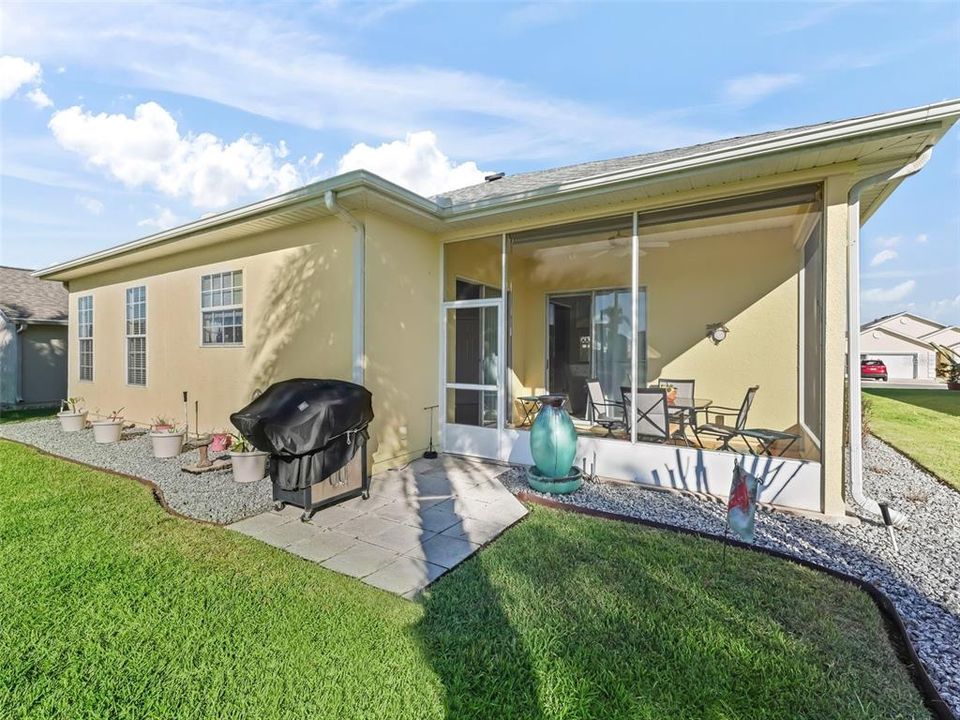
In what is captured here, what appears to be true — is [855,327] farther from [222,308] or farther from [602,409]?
[222,308]

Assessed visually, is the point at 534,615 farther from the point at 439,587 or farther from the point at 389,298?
the point at 389,298

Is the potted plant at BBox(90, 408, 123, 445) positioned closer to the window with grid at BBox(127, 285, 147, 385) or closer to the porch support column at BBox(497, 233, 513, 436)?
the window with grid at BBox(127, 285, 147, 385)

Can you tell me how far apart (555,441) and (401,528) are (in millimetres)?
1869

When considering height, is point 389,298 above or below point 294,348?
above

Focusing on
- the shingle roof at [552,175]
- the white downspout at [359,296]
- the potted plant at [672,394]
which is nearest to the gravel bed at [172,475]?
the white downspout at [359,296]

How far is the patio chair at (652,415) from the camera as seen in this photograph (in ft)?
17.7

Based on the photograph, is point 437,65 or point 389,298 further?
point 437,65

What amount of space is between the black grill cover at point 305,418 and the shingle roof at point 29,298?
13761mm

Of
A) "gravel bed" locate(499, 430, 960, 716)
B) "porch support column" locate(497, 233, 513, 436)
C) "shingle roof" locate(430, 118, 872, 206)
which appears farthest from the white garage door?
"porch support column" locate(497, 233, 513, 436)

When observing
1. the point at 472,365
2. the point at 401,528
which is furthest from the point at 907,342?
the point at 401,528

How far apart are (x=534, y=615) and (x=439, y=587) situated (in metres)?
0.70

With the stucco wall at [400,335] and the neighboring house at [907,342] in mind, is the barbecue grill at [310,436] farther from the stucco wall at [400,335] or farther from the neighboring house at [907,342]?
the neighboring house at [907,342]

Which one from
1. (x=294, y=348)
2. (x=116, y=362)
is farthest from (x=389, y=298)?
(x=116, y=362)

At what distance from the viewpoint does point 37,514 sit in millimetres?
4117
